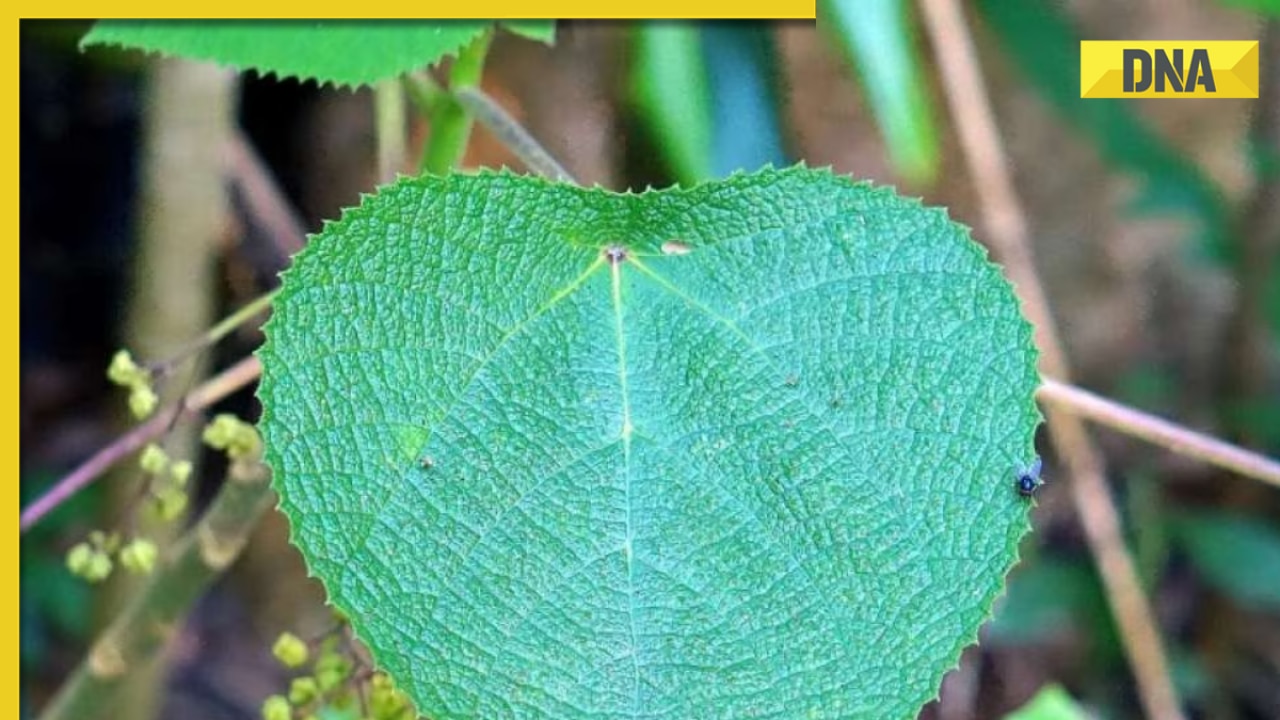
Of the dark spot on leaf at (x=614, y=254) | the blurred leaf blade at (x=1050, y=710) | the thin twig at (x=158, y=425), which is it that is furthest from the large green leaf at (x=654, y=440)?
the blurred leaf blade at (x=1050, y=710)

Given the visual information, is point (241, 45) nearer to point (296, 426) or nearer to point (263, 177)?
point (296, 426)

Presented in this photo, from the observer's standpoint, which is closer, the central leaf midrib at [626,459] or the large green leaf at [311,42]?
the central leaf midrib at [626,459]

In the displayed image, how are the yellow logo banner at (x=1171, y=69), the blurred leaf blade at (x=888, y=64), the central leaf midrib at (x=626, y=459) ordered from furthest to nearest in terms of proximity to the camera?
1. the blurred leaf blade at (x=888, y=64)
2. the yellow logo banner at (x=1171, y=69)
3. the central leaf midrib at (x=626, y=459)

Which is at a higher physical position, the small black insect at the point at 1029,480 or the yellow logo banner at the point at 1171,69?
the yellow logo banner at the point at 1171,69

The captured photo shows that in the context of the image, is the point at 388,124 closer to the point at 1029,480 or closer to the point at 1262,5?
the point at 1029,480

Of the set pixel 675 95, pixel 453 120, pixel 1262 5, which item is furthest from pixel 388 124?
pixel 1262 5

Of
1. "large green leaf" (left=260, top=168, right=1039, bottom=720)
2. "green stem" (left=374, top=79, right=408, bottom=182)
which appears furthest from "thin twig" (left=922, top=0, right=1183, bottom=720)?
"large green leaf" (left=260, top=168, right=1039, bottom=720)

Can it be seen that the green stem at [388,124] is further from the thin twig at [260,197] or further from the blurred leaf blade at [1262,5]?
the blurred leaf blade at [1262,5]

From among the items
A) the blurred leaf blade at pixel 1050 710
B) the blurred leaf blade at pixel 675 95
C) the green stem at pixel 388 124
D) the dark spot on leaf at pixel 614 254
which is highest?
the blurred leaf blade at pixel 675 95
